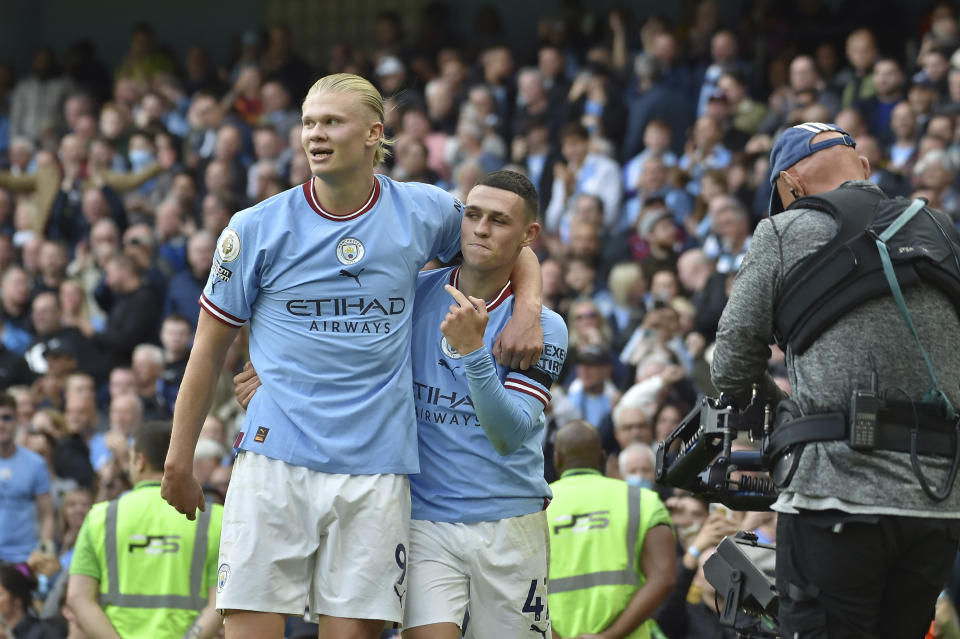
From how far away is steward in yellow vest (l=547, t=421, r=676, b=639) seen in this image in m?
6.82

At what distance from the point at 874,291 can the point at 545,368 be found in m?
1.33

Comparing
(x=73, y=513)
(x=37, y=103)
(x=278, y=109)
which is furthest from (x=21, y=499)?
(x=37, y=103)

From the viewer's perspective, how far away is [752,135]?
42.4 feet

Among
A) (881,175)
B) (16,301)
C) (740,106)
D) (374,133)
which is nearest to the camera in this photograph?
(374,133)

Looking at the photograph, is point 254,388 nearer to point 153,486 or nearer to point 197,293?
point 153,486

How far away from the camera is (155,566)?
23.2ft

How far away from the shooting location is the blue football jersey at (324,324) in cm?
465

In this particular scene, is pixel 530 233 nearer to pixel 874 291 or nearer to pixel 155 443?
pixel 874 291

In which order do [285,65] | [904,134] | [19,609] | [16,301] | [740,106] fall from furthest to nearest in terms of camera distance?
[285,65]
[16,301]
[740,106]
[904,134]
[19,609]

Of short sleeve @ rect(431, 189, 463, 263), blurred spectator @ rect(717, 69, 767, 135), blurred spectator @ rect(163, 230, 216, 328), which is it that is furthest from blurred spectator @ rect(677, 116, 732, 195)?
short sleeve @ rect(431, 189, 463, 263)

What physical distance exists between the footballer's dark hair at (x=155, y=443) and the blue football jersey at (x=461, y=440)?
8.31 feet

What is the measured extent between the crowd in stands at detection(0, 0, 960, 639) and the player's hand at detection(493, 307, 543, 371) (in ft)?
9.32

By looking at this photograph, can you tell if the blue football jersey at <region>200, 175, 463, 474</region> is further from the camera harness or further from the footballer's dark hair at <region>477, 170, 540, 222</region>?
the camera harness

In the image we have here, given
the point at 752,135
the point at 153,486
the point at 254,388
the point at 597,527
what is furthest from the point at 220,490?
the point at 752,135
